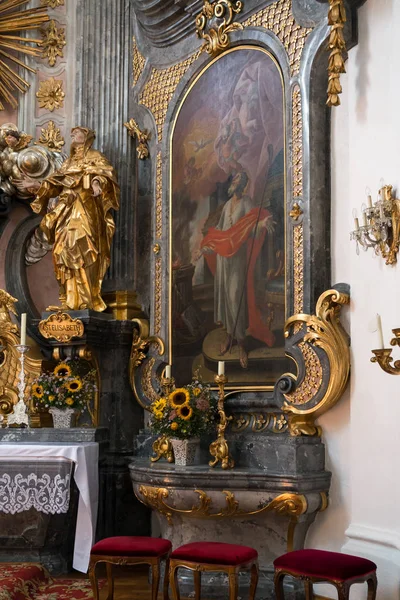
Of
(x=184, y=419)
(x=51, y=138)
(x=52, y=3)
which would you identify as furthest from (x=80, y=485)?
(x=52, y=3)

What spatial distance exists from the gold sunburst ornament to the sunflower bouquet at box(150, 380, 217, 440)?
3802 mm

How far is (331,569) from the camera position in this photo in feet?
16.5

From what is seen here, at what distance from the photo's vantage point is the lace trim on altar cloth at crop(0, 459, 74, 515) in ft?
22.2

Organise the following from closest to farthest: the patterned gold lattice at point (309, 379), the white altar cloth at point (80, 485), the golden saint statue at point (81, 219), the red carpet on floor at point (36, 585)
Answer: the red carpet on floor at point (36, 585) < the patterned gold lattice at point (309, 379) < the white altar cloth at point (80, 485) < the golden saint statue at point (81, 219)

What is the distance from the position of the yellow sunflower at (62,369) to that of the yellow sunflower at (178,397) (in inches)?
49.6

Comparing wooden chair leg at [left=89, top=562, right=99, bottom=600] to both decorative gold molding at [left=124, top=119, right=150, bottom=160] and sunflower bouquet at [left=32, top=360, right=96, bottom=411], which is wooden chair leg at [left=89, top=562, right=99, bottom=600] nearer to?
sunflower bouquet at [left=32, top=360, right=96, bottom=411]

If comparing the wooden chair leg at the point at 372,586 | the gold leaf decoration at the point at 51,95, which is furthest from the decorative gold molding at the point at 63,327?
the wooden chair leg at the point at 372,586

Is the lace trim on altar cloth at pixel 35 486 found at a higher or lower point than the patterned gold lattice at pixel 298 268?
lower

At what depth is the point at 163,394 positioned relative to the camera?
7.56 m

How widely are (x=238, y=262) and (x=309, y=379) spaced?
1.28 m

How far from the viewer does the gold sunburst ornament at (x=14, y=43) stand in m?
8.75

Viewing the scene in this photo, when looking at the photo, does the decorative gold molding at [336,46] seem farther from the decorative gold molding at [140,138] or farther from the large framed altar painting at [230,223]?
the decorative gold molding at [140,138]

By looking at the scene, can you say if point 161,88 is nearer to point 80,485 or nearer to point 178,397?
point 178,397

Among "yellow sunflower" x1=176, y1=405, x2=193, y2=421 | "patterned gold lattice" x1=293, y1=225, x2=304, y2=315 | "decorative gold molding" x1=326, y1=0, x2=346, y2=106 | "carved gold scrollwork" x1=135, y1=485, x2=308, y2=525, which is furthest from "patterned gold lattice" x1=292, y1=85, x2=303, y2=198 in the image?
"carved gold scrollwork" x1=135, y1=485, x2=308, y2=525
